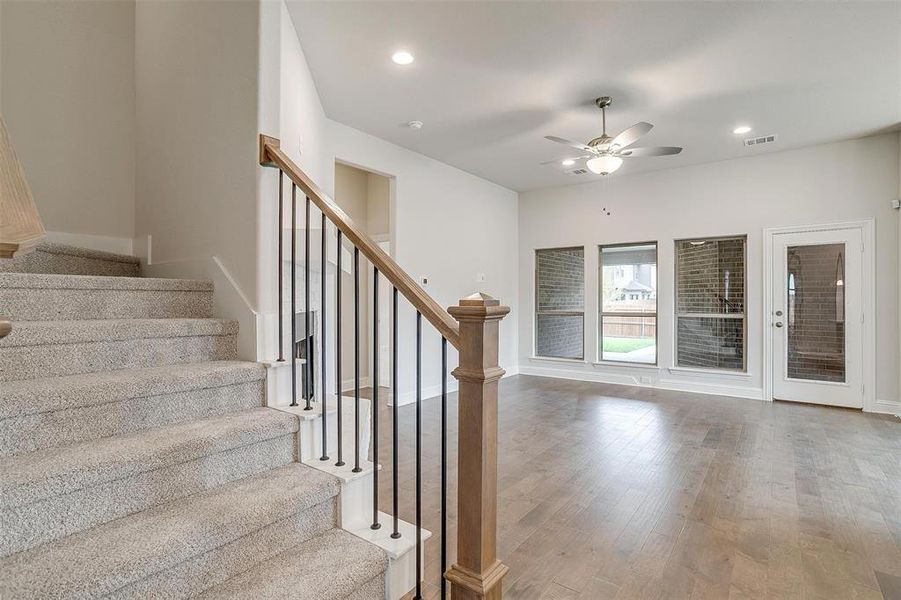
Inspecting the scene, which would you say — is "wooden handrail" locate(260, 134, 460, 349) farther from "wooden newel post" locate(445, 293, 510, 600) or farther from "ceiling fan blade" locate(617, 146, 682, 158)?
"ceiling fan blade" locate(617, 146, 682, 158)

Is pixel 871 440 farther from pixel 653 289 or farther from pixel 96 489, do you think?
pixel 96 489

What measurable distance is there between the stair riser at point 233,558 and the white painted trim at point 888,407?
593 cm

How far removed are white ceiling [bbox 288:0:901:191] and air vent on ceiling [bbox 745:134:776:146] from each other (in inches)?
4.4

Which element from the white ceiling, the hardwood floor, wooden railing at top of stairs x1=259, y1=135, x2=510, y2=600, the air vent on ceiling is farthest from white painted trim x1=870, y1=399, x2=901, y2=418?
wooden railing at top of stairs x1=259, y1=135, x2=510, y2=600

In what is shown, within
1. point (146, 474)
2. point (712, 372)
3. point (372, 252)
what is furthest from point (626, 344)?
point (146, 474)

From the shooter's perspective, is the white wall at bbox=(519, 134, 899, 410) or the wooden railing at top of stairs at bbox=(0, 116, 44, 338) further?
the white wall at bbox=(519, 134, 899, 410)

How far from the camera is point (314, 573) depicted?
1358 millimetres

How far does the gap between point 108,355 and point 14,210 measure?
56.3 inches

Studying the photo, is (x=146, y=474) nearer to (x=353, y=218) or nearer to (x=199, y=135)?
(x=199, y=135)

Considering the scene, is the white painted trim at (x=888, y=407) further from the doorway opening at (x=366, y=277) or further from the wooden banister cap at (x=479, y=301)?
the wooden banister cap at (x=479, y=301)

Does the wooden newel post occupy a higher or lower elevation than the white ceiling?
lower

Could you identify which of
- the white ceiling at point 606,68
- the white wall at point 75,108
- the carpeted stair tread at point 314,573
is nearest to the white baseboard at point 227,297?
the carpeted stair tread at point 314,573

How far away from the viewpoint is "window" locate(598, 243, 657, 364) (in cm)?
636

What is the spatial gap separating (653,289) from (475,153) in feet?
10.3
